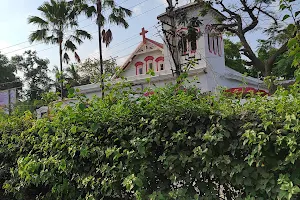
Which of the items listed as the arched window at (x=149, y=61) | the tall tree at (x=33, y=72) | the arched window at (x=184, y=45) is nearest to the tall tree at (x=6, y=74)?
the tall tree at (x=33, y=72)

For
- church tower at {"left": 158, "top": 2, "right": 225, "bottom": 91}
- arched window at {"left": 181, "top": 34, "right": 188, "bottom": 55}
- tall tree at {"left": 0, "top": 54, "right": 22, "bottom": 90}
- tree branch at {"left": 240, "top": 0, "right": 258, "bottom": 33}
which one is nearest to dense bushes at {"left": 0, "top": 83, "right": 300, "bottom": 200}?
tree branch at {"left": 240, "top": 0, "right": 258, "bottom": 33}

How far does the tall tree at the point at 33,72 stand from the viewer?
48562mm

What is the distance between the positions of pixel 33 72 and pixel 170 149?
5023cm

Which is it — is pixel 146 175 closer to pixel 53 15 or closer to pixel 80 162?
pixel 80 162

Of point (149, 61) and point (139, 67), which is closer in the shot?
point (149, 61)

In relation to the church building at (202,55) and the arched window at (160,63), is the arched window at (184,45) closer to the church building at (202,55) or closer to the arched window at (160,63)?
the church building at (202,55)

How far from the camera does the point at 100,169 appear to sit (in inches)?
121

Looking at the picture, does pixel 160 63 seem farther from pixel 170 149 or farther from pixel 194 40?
pixel 170 149

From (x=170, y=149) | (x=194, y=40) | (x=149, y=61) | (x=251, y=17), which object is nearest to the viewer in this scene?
(x=170, y=149)

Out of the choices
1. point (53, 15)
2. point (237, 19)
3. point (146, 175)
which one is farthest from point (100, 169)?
point (53, 15)

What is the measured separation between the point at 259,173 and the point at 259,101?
612mm

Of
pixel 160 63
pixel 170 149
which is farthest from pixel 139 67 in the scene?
pixel 170 149

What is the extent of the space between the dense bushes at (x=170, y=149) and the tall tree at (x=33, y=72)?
1850 inches

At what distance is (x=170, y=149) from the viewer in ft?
9.09
